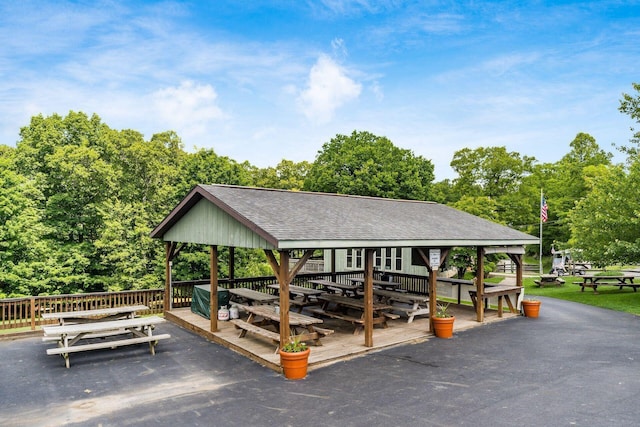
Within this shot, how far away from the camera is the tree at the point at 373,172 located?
2819cm

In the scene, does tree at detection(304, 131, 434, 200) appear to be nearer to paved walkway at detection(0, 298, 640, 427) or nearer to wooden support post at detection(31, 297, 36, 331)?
paved walkway at detection(0, 298, 640, 427)

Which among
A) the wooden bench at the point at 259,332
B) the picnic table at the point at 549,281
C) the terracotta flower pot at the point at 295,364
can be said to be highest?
the wooden bench at the point at 259,332

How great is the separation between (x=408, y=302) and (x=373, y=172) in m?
18.2

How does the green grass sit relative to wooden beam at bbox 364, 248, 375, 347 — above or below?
below

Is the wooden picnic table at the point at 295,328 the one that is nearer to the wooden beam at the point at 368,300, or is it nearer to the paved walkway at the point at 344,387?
the paved walkway at the point at 344,387

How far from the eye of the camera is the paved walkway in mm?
5316

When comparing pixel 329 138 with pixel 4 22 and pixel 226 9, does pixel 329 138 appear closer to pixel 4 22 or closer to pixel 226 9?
pixel 226 9

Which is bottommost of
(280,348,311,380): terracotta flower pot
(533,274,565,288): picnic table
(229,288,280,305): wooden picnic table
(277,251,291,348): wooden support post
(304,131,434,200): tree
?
(533,274,565,288): picnic table

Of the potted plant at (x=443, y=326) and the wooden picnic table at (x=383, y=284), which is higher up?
the wooden picnic table at (x=383, y=284)

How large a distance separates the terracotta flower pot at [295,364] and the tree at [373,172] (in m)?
21.9

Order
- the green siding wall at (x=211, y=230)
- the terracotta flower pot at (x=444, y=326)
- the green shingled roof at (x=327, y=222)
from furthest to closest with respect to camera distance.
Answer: the terracotta flower pot at (x=444, y=326) → the green siding wall at (x=211, y=230) → the green shingled roof at (x=327, y=222)

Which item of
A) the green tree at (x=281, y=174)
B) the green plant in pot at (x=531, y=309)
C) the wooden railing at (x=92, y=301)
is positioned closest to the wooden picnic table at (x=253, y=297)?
the wooden railing at (x=92, y=301)

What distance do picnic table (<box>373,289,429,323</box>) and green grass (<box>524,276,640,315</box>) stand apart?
25.8 ft

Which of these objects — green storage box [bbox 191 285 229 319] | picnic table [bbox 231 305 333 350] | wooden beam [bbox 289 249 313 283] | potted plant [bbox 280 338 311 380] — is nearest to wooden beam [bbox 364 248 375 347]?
picnic table [bbox 231 305 333 350]
